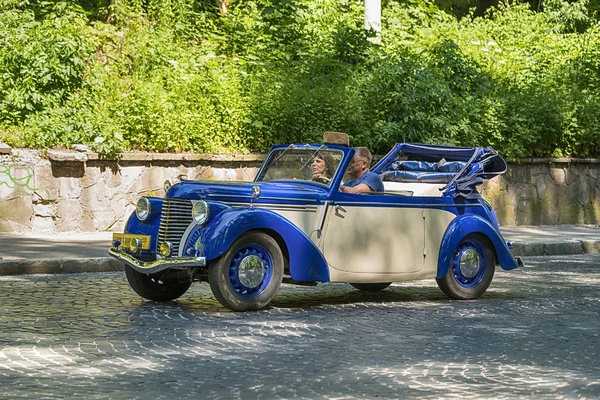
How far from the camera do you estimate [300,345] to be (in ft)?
27.1

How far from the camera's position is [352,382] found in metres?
6.86

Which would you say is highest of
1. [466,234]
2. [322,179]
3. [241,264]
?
[322,179]

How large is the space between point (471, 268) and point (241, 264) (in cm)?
278

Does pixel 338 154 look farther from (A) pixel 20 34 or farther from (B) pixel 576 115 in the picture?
(B) pixel 576 115

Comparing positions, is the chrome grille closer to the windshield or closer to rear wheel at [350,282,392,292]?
the windshield

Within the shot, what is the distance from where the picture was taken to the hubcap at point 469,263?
1152cm

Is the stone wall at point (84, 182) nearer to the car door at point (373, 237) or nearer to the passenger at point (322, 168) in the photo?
the passenger at point (322, 168)

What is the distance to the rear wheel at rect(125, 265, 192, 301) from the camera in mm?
10711

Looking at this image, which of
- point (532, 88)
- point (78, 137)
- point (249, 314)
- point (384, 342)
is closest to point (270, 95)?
point (78, 137)

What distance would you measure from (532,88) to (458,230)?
12389 millimetres

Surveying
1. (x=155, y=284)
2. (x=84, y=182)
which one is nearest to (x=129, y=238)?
(x=155, y=284)

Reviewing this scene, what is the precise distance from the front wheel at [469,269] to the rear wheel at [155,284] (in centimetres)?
264

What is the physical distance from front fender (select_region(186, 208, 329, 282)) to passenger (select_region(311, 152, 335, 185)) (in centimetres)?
73

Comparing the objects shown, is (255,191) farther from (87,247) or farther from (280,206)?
(87,247)
